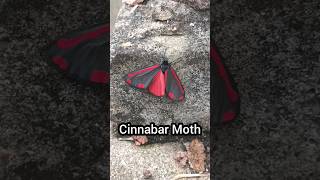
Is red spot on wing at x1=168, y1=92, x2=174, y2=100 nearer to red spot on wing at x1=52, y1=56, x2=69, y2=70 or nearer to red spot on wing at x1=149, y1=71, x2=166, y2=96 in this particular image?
red spot on wing at x1=149, y1=71, x2=166, y2=96

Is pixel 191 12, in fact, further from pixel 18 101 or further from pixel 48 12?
pixel 18 101

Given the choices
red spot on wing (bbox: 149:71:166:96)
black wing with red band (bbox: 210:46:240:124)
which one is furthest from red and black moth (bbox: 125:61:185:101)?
black wing with red band (bbox: 210:46:240:124)

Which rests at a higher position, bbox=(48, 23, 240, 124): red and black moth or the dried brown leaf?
bbox=(48, 23, 240, 124): red and black moth

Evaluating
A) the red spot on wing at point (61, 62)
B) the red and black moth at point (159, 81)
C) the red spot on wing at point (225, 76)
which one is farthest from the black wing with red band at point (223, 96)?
the red spot on wing at point (61, 62)

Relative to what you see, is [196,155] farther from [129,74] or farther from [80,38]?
[80,38]

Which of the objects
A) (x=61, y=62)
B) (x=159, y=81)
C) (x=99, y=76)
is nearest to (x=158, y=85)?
(x=159, y=81)

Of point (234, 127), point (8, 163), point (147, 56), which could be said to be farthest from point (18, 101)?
point (234, 127)

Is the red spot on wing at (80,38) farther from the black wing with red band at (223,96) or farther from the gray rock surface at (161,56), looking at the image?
the black wing with red band at (223,96)
